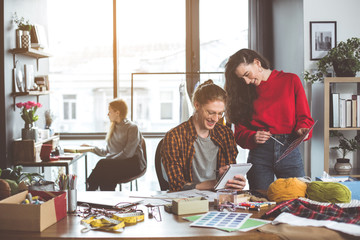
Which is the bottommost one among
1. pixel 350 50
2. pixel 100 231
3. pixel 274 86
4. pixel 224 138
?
pixel 100 231

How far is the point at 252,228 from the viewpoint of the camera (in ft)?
5.32

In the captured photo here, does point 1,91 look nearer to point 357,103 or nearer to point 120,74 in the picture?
point 120,74

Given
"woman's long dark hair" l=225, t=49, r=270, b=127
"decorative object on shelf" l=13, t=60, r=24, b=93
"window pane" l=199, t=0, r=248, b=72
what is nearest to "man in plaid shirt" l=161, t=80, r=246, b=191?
"woman's long dark hair" l=225, t=49, r=270, b=127

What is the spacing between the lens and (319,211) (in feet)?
5.77

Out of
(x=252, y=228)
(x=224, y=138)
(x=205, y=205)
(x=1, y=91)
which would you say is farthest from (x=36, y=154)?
(x=252, y=228)

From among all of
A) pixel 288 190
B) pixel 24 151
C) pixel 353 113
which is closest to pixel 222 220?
pixel 288 190

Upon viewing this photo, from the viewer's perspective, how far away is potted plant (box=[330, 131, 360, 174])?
3.91m

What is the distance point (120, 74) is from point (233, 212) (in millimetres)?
3582

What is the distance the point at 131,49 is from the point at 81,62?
0.63 metres

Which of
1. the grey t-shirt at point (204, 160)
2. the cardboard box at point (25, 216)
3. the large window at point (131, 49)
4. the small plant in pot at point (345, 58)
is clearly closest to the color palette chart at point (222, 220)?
the cardboard box at point (25, 216)

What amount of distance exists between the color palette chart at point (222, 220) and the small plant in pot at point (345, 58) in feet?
8.03

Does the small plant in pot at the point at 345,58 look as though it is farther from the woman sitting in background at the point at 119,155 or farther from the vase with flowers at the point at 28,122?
the vase with flowers at the point at 28,122

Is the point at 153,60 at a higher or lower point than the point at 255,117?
higher

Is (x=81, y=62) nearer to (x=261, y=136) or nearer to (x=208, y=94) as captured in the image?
(x=208, y=94)
